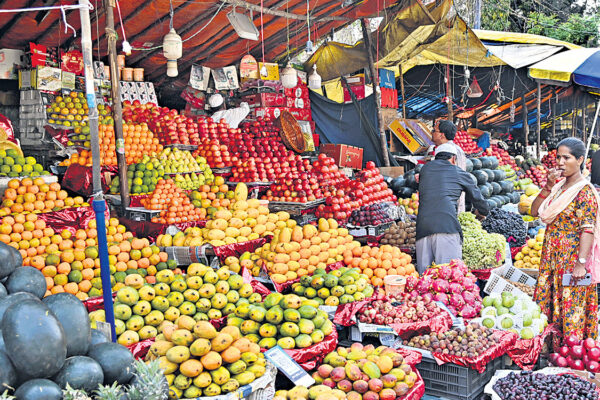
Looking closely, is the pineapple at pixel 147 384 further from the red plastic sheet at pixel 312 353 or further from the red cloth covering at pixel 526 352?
the red cloth covering at pixel 526 352

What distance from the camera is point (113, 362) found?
1.95 m

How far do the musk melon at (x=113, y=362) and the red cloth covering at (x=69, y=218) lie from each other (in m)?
3.49

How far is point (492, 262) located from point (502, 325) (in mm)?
1517

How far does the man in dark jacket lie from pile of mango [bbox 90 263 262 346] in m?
1.97

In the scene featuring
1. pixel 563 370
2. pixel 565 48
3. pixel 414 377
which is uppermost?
pixel 565 48

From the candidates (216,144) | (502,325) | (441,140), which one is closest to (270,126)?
(216,144)

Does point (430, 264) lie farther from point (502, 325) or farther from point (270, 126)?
point (270, 126)

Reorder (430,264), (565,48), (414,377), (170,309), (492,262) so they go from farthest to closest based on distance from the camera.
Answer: (565,48), (492,262), (430,264), (170,309), (414,377)

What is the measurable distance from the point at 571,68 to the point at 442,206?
18.6 ft

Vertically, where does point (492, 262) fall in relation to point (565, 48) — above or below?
below

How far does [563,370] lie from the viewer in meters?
3.57

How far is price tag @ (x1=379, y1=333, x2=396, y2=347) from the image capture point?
3.51m

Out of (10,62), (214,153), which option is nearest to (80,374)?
(214,153)

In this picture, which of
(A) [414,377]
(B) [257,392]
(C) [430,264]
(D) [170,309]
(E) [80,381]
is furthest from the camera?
(C) [430,264]
